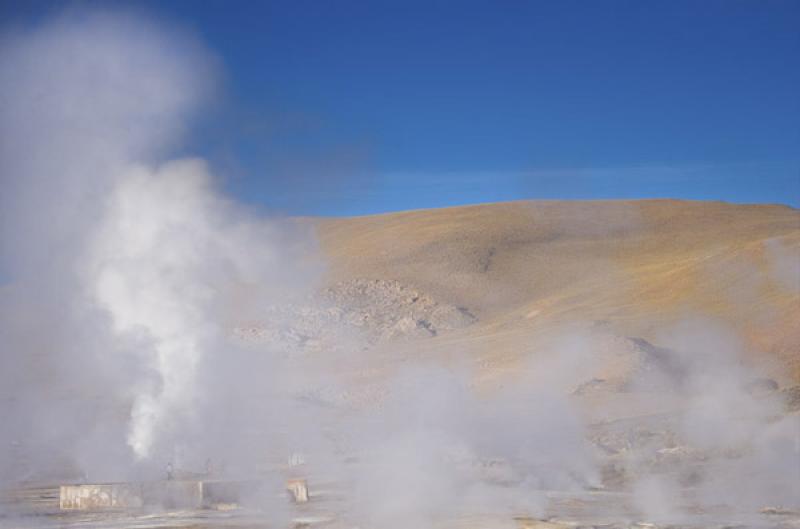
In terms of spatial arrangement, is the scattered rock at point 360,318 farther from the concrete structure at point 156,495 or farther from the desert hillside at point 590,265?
the concrete structure at point 156,495

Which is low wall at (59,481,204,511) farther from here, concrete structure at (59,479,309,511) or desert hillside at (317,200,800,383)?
desert hillside at (317,200,800,383)

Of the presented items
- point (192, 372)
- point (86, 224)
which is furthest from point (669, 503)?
point (86, 224)

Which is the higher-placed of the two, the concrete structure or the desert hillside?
the desert hillside

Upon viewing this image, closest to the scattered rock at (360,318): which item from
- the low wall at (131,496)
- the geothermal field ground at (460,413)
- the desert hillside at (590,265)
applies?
the geothermal field ground at (460,413)

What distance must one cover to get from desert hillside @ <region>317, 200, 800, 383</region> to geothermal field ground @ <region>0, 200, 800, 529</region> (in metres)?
0.33

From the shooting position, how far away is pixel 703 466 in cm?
2581

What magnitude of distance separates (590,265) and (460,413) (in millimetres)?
54639

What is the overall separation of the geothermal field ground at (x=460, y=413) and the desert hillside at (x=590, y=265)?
1.07ft

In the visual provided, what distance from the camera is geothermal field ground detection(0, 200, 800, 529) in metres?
22.1

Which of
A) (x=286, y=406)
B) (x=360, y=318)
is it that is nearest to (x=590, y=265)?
(x=360, y=318)

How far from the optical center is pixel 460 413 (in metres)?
36.5

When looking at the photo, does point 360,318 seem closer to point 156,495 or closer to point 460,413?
point 460,413

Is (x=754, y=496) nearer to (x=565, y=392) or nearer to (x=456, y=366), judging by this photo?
(x=565, y=392)

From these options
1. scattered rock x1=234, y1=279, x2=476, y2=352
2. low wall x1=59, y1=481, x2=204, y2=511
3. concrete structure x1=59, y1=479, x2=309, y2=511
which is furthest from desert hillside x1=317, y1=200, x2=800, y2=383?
low wall x1=59, y1=481, x2=204, y2=511
